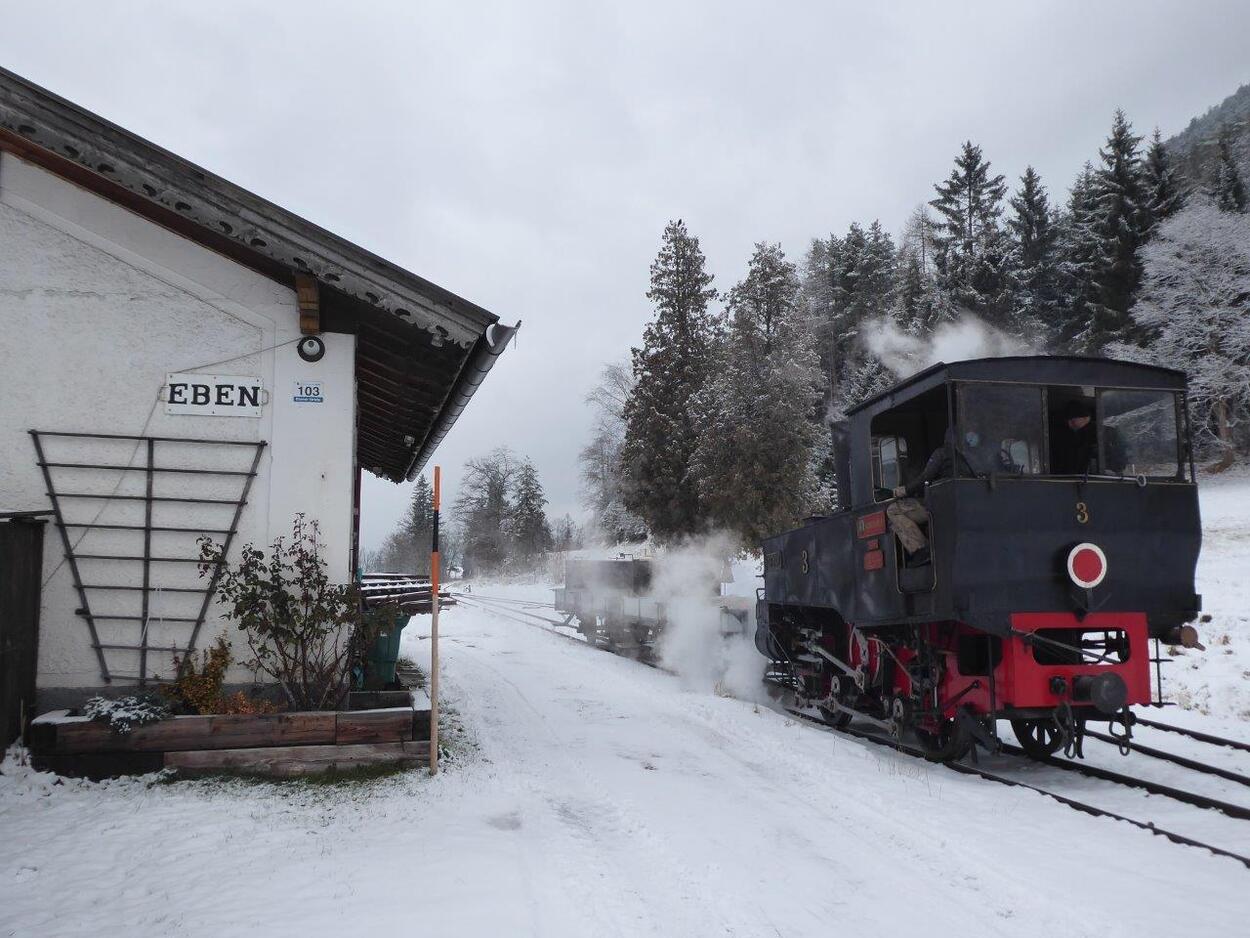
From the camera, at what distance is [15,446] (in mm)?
6824

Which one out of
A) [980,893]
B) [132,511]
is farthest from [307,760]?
[980,893]

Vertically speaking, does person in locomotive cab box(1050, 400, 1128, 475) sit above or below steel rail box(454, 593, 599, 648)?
above

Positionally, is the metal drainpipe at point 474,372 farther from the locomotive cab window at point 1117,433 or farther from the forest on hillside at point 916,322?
the forest on hillside at point 916,322

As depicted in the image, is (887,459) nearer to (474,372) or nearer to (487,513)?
(474,372)

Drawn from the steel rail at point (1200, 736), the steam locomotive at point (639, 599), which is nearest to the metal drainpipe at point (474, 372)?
the steel rail at point (1200, 736)

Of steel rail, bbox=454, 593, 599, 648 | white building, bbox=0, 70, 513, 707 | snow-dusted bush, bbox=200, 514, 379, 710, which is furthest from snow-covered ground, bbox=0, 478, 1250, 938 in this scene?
steel rail, bbox=454, 593, 599, 648

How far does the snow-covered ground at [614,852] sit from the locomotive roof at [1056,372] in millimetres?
3381

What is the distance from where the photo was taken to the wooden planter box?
242 inches

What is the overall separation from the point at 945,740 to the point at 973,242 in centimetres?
4066

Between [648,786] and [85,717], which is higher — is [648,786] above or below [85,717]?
below

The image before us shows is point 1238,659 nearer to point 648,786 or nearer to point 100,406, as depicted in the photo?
point 648,786

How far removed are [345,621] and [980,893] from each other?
4.91 meters

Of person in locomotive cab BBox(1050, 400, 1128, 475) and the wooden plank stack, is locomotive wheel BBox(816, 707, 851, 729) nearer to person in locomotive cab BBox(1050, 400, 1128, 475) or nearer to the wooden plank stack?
person in locomotive cab BBox(1050, 400, 1128, 475)

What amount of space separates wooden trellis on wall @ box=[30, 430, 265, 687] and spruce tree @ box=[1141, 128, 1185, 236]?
136 feet
